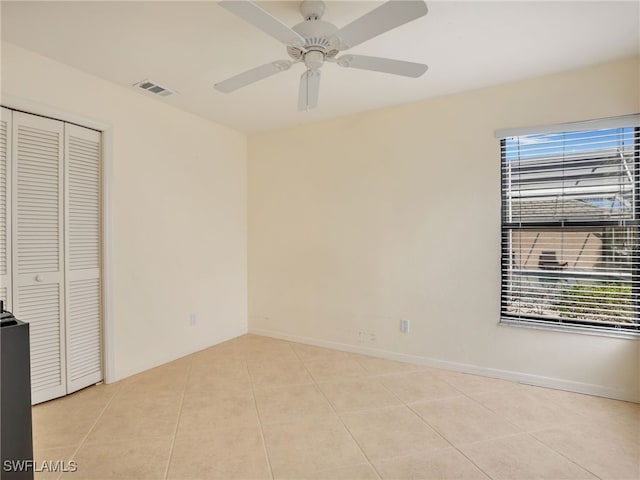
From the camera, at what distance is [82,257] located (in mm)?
2715

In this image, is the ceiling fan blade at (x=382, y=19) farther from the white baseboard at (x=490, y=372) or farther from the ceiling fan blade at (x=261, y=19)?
the white baseboard at (x=490, y=372)

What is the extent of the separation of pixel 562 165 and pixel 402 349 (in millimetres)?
2113

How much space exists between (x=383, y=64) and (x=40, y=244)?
265 cm

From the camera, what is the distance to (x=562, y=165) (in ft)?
8.88

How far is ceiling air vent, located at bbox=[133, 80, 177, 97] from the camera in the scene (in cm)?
283

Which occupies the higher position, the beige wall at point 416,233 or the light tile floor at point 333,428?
the beige wall at point 416,233

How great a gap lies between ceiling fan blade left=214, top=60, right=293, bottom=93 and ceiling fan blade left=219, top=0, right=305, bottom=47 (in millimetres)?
192

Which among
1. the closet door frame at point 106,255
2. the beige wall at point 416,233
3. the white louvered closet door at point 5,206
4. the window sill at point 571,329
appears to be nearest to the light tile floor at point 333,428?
the closet door frame at point 106,255

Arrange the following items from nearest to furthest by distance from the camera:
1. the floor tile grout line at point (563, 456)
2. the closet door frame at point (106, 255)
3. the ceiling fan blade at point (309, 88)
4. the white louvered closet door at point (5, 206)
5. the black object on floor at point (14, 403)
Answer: the black object on floor at point (14, 403) < the floor tile grout line at point (563, 456) < the ceiling fan blade at point (309, 88) < the white louvered closet door at point (5, 206) < the closet door frame at point (106, 255)

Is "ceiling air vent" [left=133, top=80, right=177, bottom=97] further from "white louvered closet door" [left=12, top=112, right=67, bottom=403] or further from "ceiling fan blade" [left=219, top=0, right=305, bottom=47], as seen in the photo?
"ceiling fan blade" [left=219, top=0, right=305, bottom=47]

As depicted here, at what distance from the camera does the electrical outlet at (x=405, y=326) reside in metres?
3.31

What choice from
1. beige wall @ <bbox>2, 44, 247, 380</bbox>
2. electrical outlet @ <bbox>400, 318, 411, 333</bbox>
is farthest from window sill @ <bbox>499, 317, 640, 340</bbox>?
beige wall @ <bbox>2, 44, 247, 380</bbox>

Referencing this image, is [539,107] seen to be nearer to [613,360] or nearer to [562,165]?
[562,165]

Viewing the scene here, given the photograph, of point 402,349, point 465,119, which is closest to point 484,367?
point 402,349
